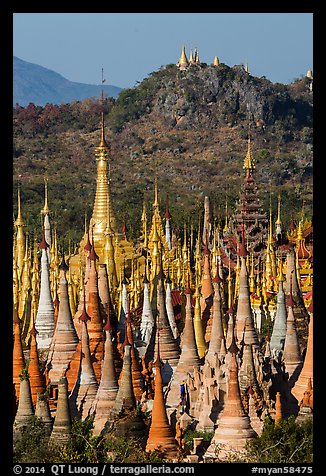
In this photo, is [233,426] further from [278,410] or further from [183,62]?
[183,62]

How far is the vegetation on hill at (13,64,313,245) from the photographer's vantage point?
126 m

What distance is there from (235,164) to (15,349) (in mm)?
92793

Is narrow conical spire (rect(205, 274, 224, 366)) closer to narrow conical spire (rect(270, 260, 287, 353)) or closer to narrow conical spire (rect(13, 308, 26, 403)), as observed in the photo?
narrow conical spire (rect(270, 260, 287, 353))

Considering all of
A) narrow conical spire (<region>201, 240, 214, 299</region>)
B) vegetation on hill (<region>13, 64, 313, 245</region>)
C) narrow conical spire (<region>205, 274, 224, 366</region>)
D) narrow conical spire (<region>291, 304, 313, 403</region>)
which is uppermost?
vegetation on hill (<region>13, 64, 313, 245</region>)

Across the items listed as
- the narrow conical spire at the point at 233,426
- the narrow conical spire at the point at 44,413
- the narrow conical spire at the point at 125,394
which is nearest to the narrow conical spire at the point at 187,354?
the narrow conical spire at the point at 125,394

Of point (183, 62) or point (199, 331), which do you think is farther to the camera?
point (183, 62)

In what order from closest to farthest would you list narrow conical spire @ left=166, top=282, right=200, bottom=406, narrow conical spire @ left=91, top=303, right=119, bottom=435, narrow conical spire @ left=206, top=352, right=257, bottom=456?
1. narrow conical spire @ left=206, top=352, right=257, bottom=456
2. narrow conical spire @ left=91, top=303, right=119, bottom=435
3. narrow conical spire @ left=166, top=282, right=200, bottom=406

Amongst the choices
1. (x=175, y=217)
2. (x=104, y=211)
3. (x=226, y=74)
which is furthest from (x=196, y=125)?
(x=104, y=211)

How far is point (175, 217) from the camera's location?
279ft

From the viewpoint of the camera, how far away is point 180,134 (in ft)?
463

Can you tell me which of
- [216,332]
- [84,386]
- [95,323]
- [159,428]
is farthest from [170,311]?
[159,428]

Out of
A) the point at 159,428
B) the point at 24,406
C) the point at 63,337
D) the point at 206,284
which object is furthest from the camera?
the point at 206,284

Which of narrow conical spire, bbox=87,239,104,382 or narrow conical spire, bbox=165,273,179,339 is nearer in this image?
narrow conical spire, bbox=87,239,104,382

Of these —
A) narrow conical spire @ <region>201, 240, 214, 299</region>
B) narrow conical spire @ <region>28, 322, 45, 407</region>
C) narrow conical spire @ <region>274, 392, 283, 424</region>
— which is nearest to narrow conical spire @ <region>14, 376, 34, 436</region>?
narrow conical spire @ <region>28, 322, 45, 407</region>
